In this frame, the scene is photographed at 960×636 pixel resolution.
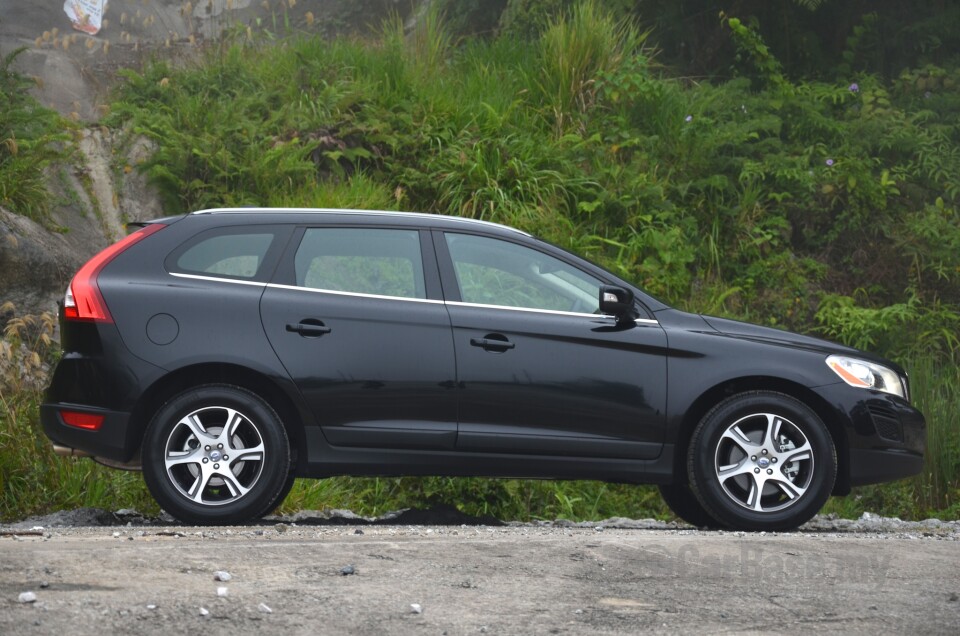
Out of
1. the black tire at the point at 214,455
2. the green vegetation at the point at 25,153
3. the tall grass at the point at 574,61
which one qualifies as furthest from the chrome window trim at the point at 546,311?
the tall grass at the point at 574,61

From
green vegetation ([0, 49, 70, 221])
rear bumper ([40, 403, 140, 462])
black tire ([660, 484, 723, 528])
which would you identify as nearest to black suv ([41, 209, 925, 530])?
rear bumper ([40, 403, 140, 462])

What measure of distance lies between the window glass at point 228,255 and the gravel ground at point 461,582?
1.36 meters

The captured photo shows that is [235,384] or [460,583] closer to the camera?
[460,583]

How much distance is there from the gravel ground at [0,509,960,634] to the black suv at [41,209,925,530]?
15.1 inches

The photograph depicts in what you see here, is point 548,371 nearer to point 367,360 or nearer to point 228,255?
point 367,360

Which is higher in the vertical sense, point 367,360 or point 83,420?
point 367,360

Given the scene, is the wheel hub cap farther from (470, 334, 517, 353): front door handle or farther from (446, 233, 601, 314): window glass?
(470, 334, 517, 353): front door handle

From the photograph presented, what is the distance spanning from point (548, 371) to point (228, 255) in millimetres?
1808

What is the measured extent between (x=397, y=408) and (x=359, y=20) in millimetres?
12337

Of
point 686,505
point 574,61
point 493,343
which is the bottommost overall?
point 686,505

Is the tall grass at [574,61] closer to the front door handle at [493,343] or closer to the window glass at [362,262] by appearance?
the window glass at [362,262]

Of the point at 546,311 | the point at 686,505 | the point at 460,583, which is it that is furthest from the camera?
the point at 686,505

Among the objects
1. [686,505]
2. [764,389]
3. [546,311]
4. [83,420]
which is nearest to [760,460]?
[764,389]

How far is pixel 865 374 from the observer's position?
22.0 ft
